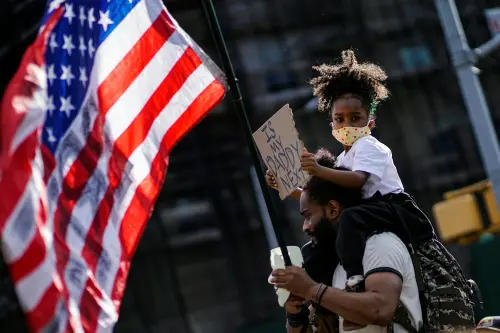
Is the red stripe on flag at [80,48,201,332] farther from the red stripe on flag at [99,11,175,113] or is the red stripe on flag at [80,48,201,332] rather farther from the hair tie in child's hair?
the hair tie in child's hair

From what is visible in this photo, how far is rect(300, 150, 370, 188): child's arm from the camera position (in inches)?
154

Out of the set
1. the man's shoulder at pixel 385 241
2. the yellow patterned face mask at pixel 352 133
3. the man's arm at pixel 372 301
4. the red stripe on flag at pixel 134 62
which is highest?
the red stripe on flag at pixel 134 62

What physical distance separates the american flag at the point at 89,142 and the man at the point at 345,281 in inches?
26.0

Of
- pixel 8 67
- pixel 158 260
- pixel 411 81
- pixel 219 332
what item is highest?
pixel 8 67

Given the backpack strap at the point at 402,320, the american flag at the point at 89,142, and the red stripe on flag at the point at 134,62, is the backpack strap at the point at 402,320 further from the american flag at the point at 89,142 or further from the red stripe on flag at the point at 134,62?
the red stripe on flag at the point at 134,62

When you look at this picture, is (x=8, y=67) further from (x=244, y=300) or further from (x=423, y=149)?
(x=423, y=149)

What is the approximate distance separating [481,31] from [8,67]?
1255 cm

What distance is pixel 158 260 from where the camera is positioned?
70.7 ft

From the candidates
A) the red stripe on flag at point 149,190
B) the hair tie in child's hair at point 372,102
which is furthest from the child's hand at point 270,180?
the hair tie in child's hair at point 372,102

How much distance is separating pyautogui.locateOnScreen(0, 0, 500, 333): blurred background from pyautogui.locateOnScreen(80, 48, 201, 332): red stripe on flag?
14.3 metres

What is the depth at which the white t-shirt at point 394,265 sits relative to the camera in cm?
369

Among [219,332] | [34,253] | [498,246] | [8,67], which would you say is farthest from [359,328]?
[219,332]

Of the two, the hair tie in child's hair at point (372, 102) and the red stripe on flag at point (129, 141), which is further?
the hair tie in child's hair at point (372, 102)

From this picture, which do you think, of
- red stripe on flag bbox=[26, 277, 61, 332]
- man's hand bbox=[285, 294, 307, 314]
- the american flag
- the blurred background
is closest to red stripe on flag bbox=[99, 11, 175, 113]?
the american flag
